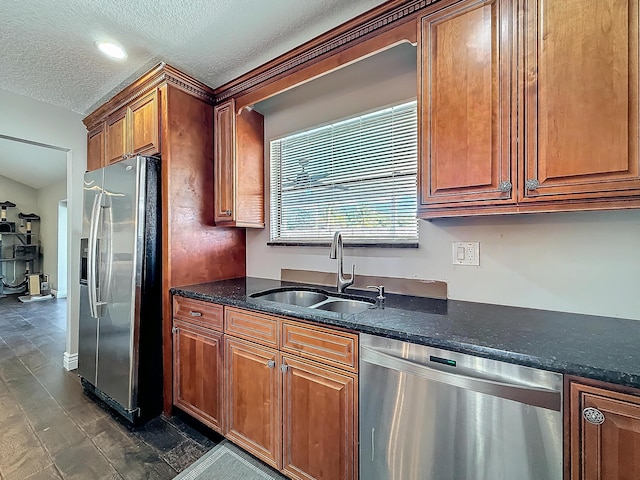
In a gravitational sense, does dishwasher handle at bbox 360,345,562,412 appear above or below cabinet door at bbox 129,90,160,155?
below

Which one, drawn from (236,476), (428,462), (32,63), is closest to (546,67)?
(428,462)

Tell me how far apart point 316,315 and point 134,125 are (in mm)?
2101

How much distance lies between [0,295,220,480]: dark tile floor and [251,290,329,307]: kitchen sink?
0.94 m

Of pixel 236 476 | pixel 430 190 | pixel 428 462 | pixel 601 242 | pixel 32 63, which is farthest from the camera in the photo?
pixel 32 63

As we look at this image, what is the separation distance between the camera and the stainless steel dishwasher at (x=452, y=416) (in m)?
0.89

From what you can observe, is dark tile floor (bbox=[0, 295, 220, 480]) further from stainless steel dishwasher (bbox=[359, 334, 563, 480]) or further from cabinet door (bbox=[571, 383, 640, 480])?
cabinet door (bbox=[571, 383, 640, 480])

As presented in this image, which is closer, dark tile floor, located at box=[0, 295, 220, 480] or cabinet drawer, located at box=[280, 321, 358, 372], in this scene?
cabinet drawer, located at box=[280, 321, 358, 372]

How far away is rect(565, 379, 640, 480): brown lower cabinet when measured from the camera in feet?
2.56

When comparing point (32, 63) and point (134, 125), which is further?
point (134, 125)

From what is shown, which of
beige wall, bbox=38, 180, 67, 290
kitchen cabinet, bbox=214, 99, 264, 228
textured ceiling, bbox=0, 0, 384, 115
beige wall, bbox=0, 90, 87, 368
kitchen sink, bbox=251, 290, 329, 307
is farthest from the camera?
beige wall, bbox=38, 180, 67, 290

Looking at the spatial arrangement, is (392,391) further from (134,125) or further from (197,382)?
(134,125)

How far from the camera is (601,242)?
129 cm

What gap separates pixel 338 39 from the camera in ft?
5.47

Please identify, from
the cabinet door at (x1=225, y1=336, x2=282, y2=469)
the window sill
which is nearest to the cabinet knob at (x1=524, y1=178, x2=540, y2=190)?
the window sill
